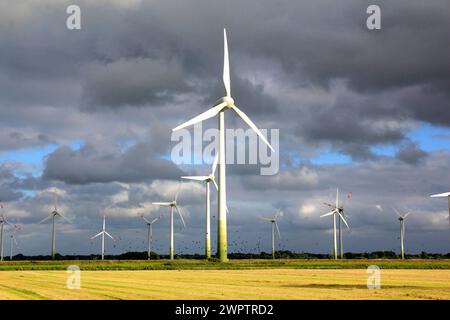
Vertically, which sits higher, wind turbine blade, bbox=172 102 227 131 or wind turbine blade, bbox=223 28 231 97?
wind turbine blade, bbox=223 28 231 97

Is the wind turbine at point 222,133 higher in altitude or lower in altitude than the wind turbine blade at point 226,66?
lower

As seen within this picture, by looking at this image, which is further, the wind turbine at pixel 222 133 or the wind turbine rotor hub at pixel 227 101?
the wind turbine rotor hub at pixel 227 101

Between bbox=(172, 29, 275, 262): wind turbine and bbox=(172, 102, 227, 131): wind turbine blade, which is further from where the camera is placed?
bbox=(172, 29, 275, 262): wind turbine

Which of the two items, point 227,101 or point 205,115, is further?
point 227,101

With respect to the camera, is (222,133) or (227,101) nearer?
(222,133)

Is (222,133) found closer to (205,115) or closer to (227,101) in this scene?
(205,115)

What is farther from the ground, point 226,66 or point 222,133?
point 226,66

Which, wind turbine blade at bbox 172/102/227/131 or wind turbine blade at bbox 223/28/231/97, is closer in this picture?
wind turbine blade at bbox 172/102/227/131

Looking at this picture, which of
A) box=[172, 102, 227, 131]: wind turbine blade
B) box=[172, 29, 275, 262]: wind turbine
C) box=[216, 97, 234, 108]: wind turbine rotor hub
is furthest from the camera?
box=[216, 97, 234, 108]: wind turbine rotor hub

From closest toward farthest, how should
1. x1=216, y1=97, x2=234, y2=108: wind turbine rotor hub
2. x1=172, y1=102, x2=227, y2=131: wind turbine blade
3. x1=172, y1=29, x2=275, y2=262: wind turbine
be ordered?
x1=172, y1=102, x2=227, y2=131: wind turbine blade
x1=172, y1=29, x2=275, y2=262: wind turbine
x1=216, y1=97, x2=234, y2=108: wind turbine rotor hub

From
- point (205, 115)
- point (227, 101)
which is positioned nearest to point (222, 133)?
point (205, 115)
